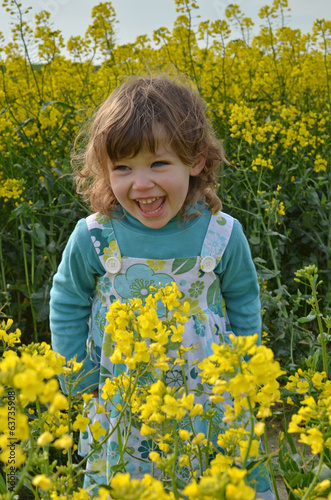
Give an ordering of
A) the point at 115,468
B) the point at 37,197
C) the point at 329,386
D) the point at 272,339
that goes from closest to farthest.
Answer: the point at 115,468, the point at 329,386, the point at 272,339, the point at 37,197

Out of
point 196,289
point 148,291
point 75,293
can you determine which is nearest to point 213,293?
point 196,289

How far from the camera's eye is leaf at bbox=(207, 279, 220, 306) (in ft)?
6.13

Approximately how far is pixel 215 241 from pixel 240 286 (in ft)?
0.58

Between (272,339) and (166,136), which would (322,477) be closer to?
(166,136)

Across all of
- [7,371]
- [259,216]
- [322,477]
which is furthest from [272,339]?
[7,371]

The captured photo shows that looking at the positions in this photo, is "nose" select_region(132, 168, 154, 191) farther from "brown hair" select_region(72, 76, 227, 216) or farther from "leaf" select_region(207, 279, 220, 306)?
"leaf" select_region(207, 279, 220, 306)

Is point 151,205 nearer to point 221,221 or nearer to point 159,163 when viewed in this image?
point 159,163

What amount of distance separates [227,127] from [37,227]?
4.93ft

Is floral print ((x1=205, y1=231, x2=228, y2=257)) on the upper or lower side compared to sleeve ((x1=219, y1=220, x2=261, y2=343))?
upper

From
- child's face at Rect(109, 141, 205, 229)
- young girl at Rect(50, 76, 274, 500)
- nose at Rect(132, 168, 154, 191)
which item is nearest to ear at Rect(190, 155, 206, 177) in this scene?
young girl at Rect(50, 76, 274, 500)

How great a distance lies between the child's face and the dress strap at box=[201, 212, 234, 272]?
15 cm

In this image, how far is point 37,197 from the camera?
10.7ft

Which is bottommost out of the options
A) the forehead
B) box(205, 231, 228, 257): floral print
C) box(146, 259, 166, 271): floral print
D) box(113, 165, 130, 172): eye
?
box(146, 259, 166, 271): floral print

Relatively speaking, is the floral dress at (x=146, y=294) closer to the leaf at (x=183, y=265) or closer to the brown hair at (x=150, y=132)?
the leaf at (x=183, y=265)
